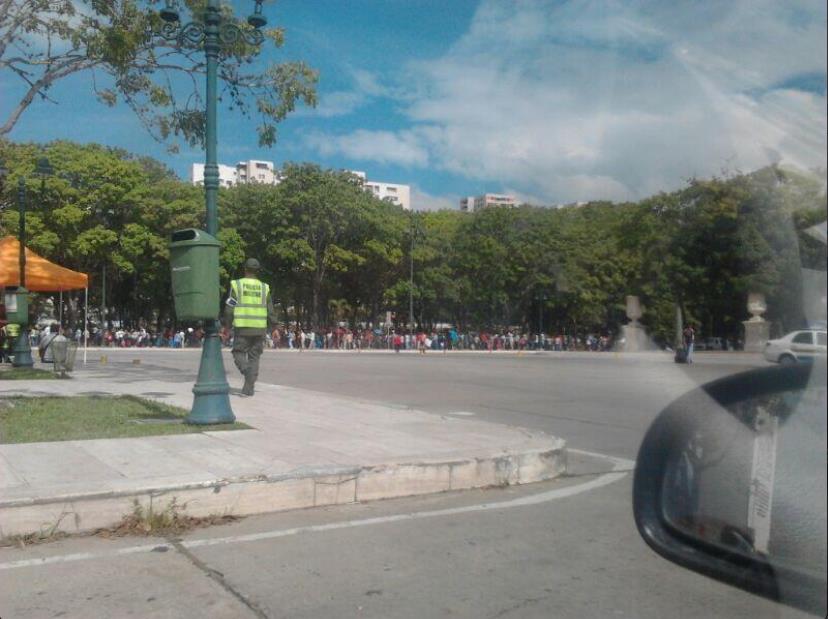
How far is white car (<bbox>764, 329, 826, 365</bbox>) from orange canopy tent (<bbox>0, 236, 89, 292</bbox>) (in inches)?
686

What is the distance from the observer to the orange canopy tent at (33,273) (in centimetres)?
1695

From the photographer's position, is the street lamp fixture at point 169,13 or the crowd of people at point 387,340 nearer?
the street lamp fixture at point 169,13

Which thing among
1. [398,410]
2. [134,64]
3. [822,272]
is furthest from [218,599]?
[134,64]

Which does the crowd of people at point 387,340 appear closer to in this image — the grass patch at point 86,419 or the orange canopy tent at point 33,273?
the orange canopy tent at point 33,273

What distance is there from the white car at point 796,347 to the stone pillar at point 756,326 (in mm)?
74

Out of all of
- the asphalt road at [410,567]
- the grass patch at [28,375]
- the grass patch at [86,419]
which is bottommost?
the asphalt road at [410,567]

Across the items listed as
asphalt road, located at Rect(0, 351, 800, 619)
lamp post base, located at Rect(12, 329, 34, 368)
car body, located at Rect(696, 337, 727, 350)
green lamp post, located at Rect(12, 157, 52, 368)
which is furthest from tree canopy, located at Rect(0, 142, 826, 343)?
lamp post base, located at Rect(12, 329, 34, 368)

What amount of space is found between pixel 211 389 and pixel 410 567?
4.67 meters

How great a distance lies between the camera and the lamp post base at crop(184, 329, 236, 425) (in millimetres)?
8727

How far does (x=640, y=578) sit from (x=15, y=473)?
463cm

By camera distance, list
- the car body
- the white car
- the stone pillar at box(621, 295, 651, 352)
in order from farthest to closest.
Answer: the stone pillar at box(621, 295, 651, 352) → the car body → the white car

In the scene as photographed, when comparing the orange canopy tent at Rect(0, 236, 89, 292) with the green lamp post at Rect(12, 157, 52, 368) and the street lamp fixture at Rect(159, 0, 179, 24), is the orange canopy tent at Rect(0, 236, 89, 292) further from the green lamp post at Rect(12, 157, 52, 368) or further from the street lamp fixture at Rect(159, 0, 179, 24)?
the street lamp fixture at Rect(159, 0, 179, 24)

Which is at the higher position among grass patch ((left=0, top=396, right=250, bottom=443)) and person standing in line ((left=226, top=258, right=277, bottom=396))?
person standing in line ((left=226, top=258, right=277, bottom=396))

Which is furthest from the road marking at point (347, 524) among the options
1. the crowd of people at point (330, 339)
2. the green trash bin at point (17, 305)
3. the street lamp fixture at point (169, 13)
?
the crowd of people at point (330, 339)
